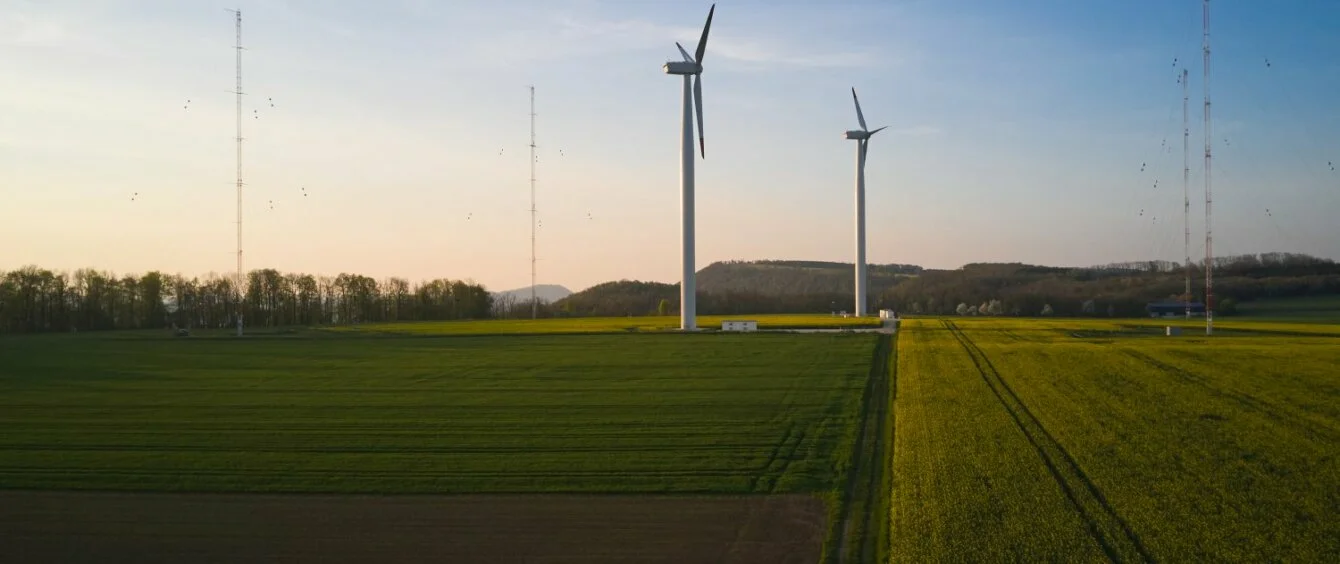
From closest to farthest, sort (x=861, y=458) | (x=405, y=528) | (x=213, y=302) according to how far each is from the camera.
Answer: (x=405, y=528), (x=861, y=458), (x=213, y=302)

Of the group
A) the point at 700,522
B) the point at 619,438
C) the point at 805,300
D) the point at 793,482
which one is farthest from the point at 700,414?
the point at 805,300

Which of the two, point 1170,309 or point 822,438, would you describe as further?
point 1170,309

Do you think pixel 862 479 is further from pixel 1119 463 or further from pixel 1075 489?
pixel 1119 463

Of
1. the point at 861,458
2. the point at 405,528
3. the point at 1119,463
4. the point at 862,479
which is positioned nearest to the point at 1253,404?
the point at 1119,463

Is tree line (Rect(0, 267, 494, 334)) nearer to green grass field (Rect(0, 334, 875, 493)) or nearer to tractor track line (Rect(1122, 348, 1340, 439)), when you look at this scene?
green grass field (Rect(0, 334, 875, 493))

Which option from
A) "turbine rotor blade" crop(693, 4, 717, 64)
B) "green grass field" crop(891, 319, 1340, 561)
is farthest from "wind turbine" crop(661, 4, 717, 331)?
"green grass field" crop(891, 319, 1340, 561)

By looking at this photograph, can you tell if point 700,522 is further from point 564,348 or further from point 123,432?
point 564,348

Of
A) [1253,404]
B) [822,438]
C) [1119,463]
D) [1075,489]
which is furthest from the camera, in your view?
[1253,404]
